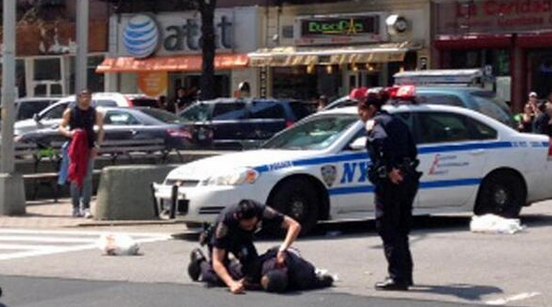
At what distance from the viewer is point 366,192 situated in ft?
53.3

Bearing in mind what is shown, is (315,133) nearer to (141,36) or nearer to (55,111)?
(55,111)

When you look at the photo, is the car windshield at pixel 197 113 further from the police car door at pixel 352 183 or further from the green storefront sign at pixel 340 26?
the police car door at pixel 352 183

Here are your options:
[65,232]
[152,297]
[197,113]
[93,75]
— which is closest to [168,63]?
[93,75]

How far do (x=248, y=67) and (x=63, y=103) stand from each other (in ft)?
42.4

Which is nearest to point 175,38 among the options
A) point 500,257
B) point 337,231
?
point 337,231

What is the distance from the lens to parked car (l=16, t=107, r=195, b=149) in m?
28.5

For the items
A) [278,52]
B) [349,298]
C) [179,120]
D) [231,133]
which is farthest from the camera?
[278,52]

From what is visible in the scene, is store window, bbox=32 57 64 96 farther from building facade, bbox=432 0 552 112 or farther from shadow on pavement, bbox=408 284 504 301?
shadow on pavement, bbox=408 284 504 301

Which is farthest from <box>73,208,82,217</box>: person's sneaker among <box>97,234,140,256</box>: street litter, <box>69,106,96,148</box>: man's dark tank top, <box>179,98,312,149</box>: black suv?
<box>179,98,312,149</box>: black suv

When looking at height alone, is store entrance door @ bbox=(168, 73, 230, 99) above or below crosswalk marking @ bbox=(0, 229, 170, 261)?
above

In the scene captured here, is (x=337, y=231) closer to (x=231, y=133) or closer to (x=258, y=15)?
(x=231, y=133)

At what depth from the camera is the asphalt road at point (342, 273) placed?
1170 centimetres

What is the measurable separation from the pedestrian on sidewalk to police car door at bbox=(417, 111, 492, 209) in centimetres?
522

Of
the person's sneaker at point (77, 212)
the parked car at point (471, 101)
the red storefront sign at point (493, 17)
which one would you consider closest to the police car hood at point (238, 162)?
the person's sneaker at point (77, 212)
